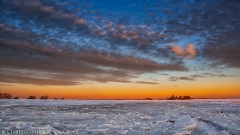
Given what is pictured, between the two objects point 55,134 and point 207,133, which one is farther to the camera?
point 207,133

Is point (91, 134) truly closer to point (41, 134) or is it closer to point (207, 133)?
point (41, 134)

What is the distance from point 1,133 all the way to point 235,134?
259 inches

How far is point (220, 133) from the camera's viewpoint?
5531 millimetres

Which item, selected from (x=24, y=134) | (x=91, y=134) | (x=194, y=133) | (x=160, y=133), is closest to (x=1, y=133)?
(x=24, y=134)

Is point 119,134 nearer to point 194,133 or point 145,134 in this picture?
point 145,134

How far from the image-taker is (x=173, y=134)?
5.32 meters

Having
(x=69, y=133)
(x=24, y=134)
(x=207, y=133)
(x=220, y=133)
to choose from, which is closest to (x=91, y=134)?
(x=69, y=133)

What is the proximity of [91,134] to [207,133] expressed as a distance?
3406mm

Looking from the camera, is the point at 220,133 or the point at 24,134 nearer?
the point at 24,134

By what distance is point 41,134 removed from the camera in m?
5.17

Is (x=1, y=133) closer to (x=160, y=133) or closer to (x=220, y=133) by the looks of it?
(x=160, y=133)

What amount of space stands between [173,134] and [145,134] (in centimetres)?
79

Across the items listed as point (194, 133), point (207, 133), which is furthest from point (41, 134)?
point (207, 133)

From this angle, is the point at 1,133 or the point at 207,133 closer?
the point at 1,133
